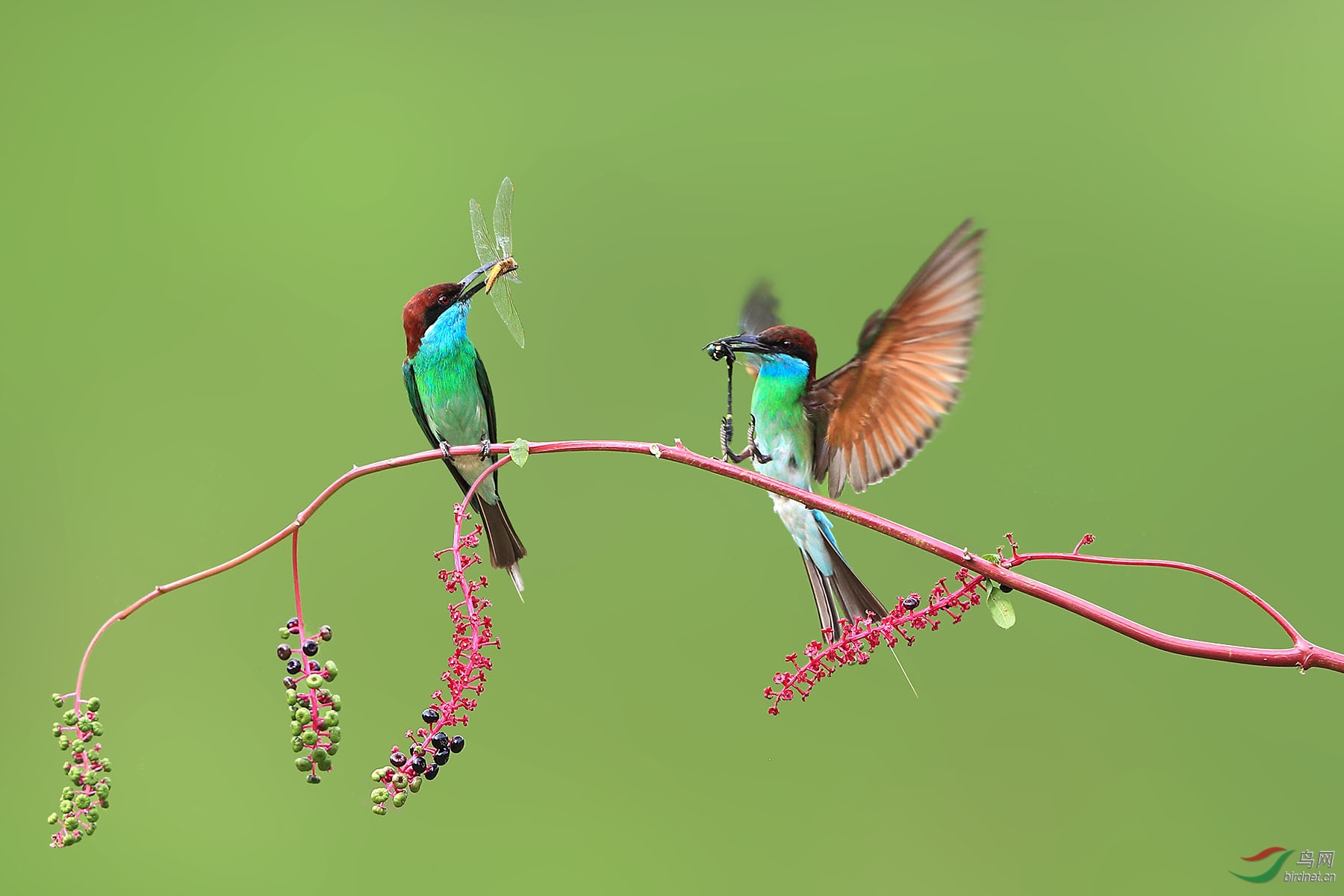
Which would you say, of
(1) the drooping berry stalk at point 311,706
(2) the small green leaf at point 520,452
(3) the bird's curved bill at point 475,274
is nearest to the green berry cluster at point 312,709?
(1) the drooping berry stalk at point 311,706

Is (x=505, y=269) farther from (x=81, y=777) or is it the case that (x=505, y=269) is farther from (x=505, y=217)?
(x=81, y=777)

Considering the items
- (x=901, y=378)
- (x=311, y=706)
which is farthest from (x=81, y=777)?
(x=901, y=378)

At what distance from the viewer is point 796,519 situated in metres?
1.22

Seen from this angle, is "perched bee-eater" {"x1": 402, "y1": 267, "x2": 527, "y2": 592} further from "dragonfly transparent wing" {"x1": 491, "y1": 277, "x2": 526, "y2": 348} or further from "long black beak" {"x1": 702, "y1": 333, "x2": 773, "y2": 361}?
"long black beak" {"x1": 702, "y1": 333, "x2": 773, "y2": 361}

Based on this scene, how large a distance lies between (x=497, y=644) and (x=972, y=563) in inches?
17.8

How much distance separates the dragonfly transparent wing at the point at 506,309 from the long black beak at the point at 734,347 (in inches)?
9.0

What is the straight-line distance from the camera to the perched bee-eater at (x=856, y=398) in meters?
0.96

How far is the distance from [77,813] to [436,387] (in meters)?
0.65

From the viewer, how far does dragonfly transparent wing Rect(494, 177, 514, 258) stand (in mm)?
1140

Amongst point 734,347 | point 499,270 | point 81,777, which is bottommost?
point 81,777

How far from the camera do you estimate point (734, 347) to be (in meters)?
1.10

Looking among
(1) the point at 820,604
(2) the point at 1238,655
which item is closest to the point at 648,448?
(1) the point at 820,604

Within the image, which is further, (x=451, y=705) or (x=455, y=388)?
(x=455, y=388)

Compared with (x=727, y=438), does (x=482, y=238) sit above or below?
above
